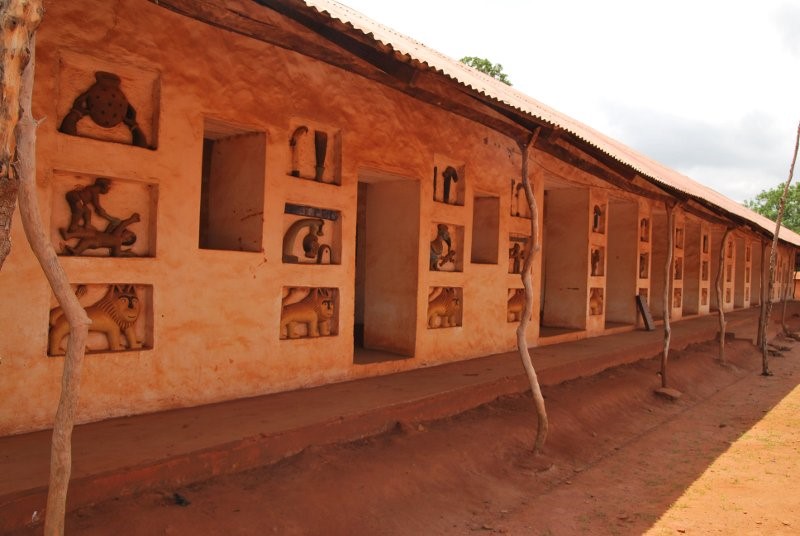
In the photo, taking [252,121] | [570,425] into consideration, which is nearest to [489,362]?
[570,425]

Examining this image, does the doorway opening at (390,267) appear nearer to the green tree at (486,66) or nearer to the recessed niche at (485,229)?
the recessed niche at (485,229)

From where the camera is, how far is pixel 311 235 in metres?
6.07

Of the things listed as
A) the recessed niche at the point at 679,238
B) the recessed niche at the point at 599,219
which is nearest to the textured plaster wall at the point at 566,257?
the recessed niche at the point at 599,219

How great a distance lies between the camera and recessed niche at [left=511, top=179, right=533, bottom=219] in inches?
365

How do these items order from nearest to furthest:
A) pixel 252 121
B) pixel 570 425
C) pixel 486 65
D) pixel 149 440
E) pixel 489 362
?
pixel 149 440 → pixel 252 121 → pixel 570 425 → pixel 489 362 → pixel 486 65

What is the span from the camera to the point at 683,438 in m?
8.12

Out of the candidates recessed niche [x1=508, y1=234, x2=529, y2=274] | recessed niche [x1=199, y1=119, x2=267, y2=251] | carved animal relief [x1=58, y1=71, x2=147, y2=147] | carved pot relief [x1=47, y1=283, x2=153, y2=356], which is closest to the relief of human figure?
carved pot relief [x1=47, y1=283, x2=153, y2=356]

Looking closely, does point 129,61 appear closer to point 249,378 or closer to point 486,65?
point 249,378

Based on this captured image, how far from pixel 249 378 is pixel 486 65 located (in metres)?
22.4

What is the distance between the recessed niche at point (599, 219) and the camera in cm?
1153

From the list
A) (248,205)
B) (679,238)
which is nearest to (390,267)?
(248,205)

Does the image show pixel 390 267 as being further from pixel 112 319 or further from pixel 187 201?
pixel 112 319

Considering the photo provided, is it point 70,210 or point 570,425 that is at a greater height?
point 70,210

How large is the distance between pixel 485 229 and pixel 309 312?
374 centimetres
